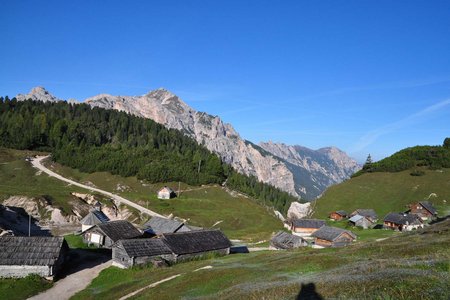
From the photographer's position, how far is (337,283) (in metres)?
23.8

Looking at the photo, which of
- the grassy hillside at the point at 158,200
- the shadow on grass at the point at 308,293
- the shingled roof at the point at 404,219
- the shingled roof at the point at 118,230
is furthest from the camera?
the shingled roof at the point at 404,219

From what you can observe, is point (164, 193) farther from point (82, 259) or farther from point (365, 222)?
point (365, 222)

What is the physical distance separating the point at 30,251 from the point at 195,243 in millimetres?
25757

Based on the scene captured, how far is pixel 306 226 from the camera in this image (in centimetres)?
11062

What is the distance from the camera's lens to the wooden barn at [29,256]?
4844 cm

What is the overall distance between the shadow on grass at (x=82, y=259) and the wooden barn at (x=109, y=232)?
7.73 feet

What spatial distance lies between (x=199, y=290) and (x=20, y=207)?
74915mm

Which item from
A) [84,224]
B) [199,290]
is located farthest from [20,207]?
[199,290]

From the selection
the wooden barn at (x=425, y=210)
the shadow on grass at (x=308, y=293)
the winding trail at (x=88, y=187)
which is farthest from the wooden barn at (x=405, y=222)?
the shadow on grass at (x=308, y=293)

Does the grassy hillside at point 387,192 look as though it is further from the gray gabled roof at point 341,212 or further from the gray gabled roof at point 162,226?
the gray gabled roof at point 162,226

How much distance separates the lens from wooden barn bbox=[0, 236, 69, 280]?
159 feet

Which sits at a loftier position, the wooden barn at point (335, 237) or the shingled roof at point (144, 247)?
the shingled roof at point (144, 247)

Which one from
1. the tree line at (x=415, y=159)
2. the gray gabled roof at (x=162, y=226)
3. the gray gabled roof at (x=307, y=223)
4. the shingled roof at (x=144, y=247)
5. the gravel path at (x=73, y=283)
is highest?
the tree line at (x=415, y=159)

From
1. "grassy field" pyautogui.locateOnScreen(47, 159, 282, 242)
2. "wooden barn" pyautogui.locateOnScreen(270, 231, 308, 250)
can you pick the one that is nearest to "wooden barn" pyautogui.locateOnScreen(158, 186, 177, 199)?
"grassy field" pyautogui.locateOnScreen(47, 159, 282, 242)
